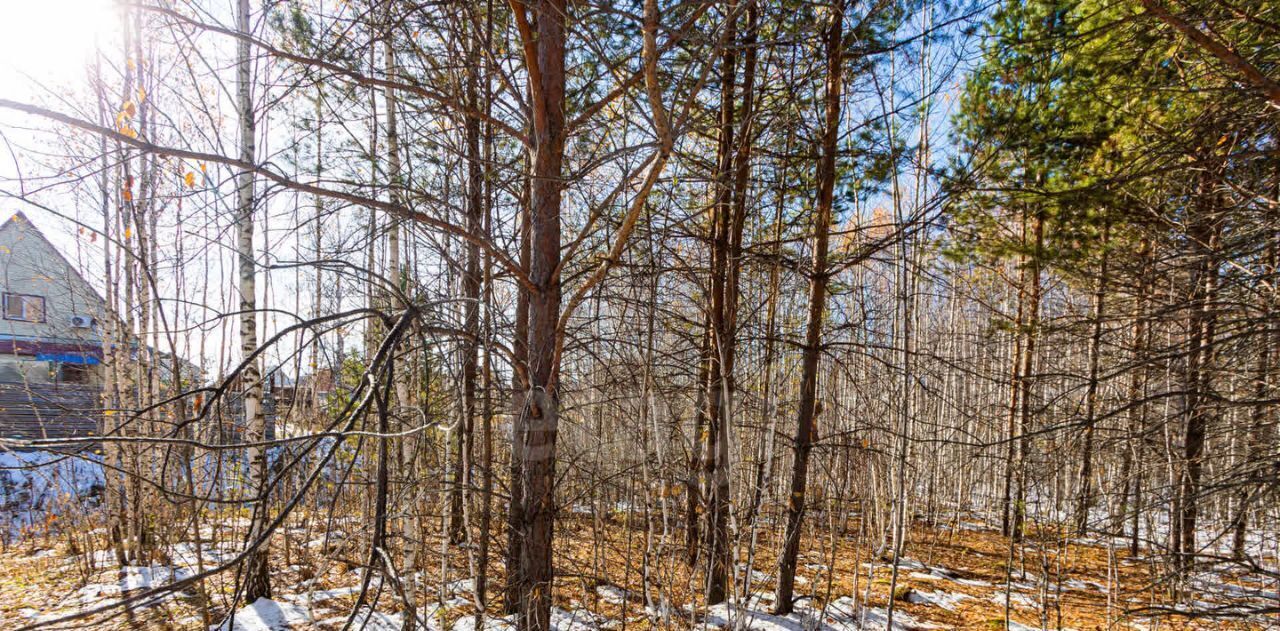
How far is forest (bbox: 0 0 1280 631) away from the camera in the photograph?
2.15 meters

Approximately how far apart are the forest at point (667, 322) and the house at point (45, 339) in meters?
0.70

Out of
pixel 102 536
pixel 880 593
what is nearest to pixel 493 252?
pixel 880 593

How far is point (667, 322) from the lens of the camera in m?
4.47

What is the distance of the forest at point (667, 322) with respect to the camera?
2154 mm

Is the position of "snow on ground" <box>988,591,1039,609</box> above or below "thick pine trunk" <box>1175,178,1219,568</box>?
below

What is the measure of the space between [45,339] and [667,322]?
15.6 meters

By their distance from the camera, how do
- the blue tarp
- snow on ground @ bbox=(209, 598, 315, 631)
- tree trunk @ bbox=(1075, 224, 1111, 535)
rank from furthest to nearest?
the blue tarp → snow on ground @ bbox=(209, 598, 315, 631) → tree trunk @ bbox=(1075, 224, 1111, 535)

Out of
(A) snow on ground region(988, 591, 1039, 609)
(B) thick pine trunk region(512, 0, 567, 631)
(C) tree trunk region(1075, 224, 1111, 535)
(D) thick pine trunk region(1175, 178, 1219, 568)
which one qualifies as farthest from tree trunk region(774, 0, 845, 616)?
(A) snow on ground region(988, 591, 1039, 609)

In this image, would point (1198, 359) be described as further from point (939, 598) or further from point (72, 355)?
point (72, 355)

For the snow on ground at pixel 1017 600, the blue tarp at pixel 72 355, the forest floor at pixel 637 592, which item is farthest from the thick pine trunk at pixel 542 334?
the blue tarp at pixel 72 355

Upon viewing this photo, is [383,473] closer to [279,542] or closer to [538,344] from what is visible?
[538,344]

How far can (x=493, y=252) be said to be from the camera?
2.27 metres

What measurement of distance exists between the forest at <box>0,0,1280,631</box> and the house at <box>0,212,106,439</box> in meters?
0.70

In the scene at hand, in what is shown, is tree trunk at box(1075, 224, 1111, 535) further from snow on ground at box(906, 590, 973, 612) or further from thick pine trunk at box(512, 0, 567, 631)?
thick pine trunk at box(512, 0, 567, 631)
